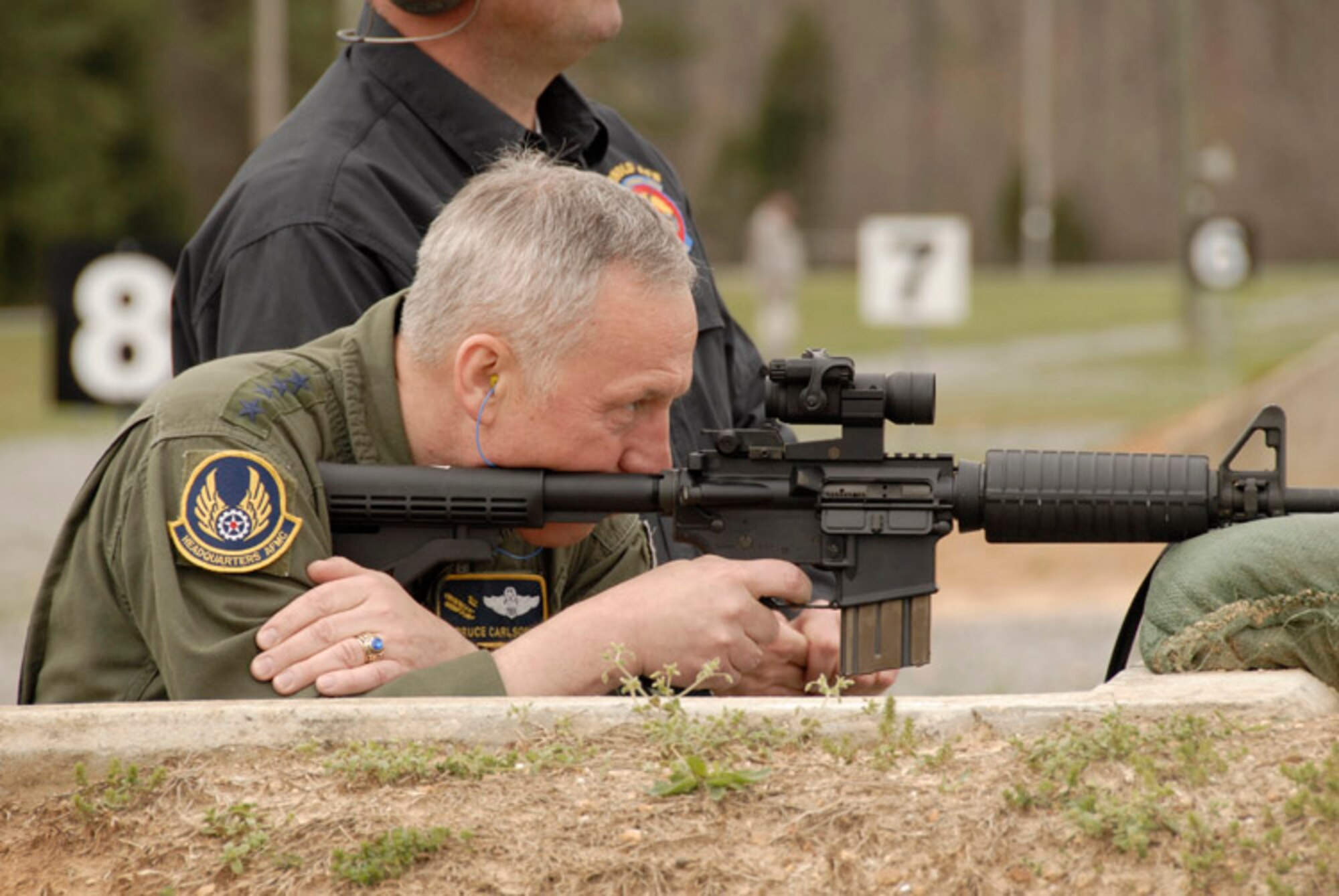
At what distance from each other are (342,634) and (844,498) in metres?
0.91

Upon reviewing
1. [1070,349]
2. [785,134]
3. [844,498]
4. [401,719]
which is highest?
[785,134]

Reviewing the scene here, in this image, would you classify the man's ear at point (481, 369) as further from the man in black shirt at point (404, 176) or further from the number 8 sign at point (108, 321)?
the number 8 sign at point (108, 321)

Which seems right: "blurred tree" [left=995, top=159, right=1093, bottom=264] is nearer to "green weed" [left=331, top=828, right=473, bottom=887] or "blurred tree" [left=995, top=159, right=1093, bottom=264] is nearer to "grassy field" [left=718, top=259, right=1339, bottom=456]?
"grassy field" [left=718, top=259, right=1339, bottom=456]

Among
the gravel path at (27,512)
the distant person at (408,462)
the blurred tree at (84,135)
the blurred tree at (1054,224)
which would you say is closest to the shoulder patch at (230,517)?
the distant person at (408,462)

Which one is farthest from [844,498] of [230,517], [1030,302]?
[1030,302]

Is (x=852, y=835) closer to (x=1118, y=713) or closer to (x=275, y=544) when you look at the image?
(x=1118, y=713)

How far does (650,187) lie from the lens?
4.54 meters

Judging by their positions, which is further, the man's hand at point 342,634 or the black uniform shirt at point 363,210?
the black uniform shirt at point 363,210

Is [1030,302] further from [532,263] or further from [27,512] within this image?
[532,263]

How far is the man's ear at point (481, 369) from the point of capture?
3184 millimetres

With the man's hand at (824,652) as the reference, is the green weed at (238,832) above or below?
below

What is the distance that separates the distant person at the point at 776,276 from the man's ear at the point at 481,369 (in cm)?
2288

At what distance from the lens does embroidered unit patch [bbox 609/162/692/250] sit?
14.7 feet

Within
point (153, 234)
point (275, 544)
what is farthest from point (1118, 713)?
point (153, 234)
